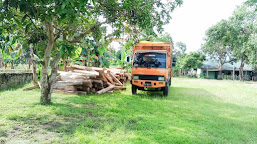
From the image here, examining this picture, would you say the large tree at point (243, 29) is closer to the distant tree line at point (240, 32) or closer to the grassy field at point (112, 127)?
the distant tree line at point (240, 32)

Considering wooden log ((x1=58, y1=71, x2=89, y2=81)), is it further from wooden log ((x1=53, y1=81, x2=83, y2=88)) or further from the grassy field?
the grassy field

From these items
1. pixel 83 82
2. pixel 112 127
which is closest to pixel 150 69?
pixel 83 82

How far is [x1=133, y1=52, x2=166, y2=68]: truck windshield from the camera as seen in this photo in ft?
35.0

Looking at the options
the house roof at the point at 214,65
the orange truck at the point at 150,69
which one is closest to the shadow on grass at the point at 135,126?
the orange truck at the point at 150,69

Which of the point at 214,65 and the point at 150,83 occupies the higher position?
the point at 214,65

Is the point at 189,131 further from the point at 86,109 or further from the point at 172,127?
the point at 86,109

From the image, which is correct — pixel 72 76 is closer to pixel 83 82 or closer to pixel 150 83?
pixel 83 82

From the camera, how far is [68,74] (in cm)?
1106

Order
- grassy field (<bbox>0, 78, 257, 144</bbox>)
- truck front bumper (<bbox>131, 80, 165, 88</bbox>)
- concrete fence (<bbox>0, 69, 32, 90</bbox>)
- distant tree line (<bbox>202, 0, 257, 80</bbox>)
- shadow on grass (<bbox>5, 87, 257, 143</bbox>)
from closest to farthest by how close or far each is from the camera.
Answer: grassy field (<bbox>0, 78, 257, 144</bbox>)
shadow on grass (<bbox>5, 87, 257, 143</bbox>)
truck front bumper (<bbox>131, 80, 165, 88</bbox>)
concrete fence (<bbox>0, 69, 32, 90</bbox>)
distant tree line (<bbox>202, 0, 257, 80</bbox>)

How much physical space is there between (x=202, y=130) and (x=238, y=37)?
27.7 metres

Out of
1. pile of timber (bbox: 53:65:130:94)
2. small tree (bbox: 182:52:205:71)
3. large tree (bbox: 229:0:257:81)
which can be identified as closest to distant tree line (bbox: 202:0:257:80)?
large tree (bbox: 229:0:257:81)

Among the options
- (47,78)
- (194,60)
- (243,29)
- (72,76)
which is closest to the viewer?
(47,78)

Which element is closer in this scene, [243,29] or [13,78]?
[13,78]

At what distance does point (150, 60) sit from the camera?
35.5ft
